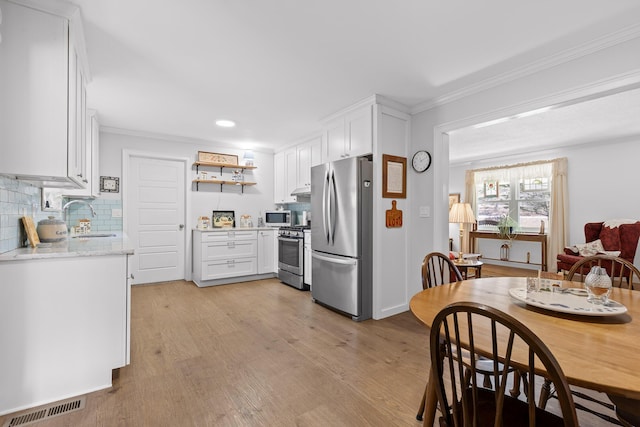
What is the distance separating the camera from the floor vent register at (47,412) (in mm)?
1679

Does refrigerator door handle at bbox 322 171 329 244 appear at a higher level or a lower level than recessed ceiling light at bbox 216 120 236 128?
lower

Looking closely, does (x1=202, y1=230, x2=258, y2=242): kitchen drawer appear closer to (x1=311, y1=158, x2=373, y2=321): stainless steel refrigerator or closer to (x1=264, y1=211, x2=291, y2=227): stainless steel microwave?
(x1=264, y1=211, x2=291, y2=227): stainless steel microwave

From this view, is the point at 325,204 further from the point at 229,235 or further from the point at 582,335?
the point at 582,335

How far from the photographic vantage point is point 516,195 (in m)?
6.60

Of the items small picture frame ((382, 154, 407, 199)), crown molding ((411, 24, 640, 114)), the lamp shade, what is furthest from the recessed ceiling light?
the lamp shade

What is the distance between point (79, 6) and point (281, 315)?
3020 millimetres

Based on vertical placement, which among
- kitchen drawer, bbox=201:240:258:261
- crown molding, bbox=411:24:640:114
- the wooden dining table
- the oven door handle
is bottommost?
kitchen drawer, bbox=201:240:258:261

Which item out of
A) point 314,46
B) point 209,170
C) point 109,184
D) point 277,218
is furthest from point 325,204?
point 109,184

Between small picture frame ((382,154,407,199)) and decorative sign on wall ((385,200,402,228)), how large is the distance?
0.43 ft

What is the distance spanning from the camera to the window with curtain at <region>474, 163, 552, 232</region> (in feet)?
20.4

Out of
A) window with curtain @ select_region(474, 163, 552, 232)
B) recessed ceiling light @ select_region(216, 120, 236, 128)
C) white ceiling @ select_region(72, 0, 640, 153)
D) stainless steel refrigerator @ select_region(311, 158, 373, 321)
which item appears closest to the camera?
white ceiling @ select_region(72, 0, 640, 153)

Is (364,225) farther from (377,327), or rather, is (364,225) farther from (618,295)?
(618,295)

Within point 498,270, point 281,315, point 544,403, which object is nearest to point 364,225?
point 281,315

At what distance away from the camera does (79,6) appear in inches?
74.2
